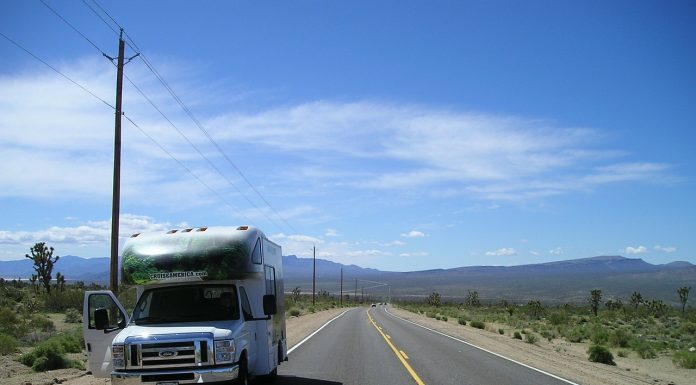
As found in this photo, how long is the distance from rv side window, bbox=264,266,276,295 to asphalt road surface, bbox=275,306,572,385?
2118mm

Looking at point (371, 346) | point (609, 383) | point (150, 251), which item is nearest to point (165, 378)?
point (150, 251)

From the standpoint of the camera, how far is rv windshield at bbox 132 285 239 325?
1117 centimetres

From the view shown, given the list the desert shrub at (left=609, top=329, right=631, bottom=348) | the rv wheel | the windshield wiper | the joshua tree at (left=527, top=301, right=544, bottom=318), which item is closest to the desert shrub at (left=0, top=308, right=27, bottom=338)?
the windshield wiper

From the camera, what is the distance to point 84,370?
16.7 meters

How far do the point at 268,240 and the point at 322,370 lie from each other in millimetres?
4449

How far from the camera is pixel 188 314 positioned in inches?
444

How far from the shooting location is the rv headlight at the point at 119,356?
989 centimetres

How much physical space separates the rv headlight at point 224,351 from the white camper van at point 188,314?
0.05ft

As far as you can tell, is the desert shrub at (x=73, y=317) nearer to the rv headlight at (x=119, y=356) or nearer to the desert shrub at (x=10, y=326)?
the desert shrub at (x=10, y=326)

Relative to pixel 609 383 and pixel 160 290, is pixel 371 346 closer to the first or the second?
pixel 609 383

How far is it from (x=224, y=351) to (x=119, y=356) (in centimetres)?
166

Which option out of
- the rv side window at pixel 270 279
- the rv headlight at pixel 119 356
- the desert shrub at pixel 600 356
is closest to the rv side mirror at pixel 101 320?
the rv headlight at pixel 119 356

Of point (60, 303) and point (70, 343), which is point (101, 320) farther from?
point (60, 303)

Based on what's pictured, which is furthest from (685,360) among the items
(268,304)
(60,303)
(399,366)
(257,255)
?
(60,303)
